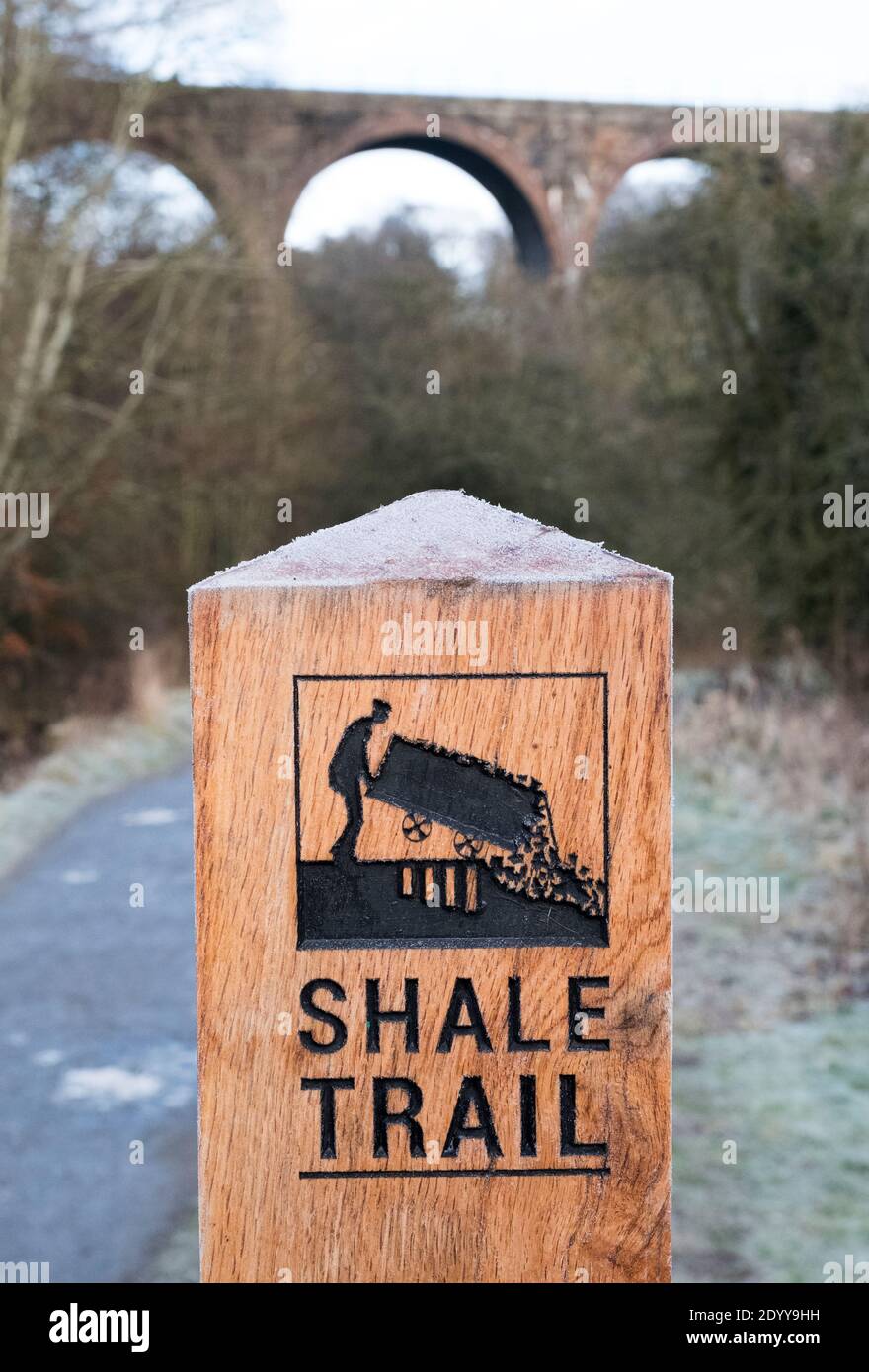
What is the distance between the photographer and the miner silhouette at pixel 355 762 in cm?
105

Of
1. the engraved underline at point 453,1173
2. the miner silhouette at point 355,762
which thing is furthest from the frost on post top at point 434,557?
the engraved underline at point 453,1173

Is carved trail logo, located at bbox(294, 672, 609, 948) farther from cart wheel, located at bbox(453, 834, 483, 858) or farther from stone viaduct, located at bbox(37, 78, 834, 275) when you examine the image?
stone viaduct, located at bbox(37, 78, 834, 275)

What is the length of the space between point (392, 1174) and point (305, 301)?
1845cm

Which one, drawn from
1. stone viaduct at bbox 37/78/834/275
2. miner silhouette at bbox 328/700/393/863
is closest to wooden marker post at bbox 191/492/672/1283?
miner silhouette at bbox 328/700/393/863

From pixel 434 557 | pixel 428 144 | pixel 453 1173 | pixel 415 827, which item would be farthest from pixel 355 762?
pixel 428 144

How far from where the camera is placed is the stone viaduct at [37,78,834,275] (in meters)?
15.4

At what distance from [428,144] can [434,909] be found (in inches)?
982

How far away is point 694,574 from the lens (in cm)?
1379

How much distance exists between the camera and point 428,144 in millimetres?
23844

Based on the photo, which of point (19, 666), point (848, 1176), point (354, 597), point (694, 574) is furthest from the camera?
point (694, 574)

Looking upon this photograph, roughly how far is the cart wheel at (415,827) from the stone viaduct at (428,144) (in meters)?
13.8

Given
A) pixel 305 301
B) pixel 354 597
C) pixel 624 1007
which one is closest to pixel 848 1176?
pixel 624 1007

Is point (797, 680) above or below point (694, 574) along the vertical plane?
below

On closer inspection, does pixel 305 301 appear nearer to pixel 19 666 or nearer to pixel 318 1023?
pixel 19 666
